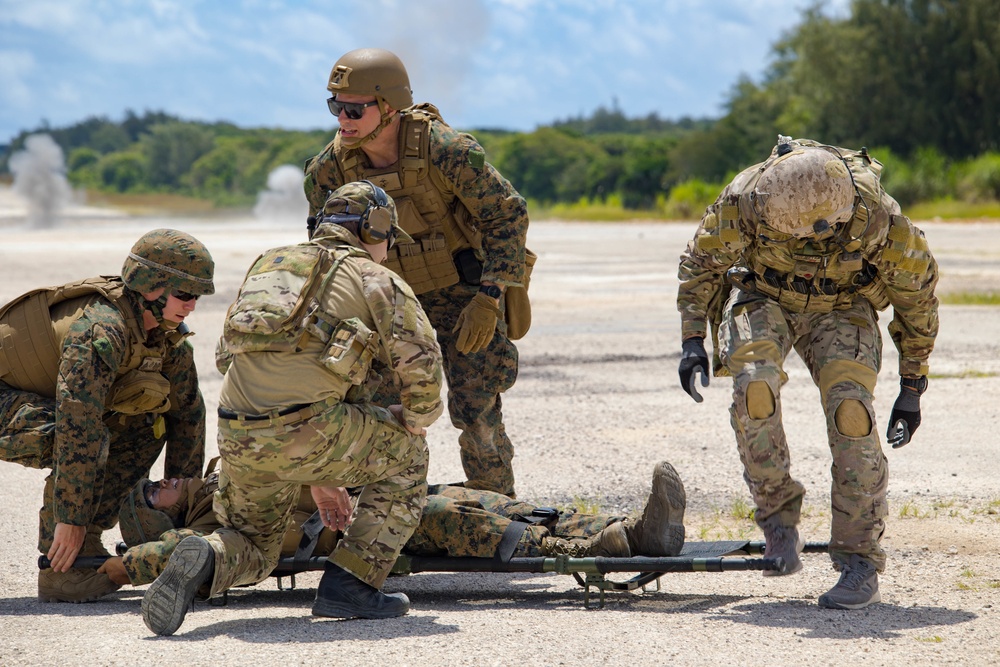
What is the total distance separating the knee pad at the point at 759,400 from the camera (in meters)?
4.37

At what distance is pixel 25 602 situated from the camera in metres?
4.86

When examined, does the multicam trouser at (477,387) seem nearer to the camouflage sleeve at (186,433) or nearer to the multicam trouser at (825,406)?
the camouflage sleeve at (186,433)

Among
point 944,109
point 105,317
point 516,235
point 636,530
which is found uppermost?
point 944,109

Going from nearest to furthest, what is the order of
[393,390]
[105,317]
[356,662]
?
1. [356,662]
2. [105,317]
3. [393,390]

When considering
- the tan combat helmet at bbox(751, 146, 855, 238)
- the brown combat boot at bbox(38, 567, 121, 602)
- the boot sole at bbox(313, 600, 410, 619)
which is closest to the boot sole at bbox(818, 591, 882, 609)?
the tan combat helmet at bbox(751, 146, 855, 238)

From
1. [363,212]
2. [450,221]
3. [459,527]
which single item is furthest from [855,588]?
[450,221]

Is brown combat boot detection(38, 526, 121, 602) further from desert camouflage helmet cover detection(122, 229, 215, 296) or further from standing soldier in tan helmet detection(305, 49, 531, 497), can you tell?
standing soldier in tan helmet detection(305, 49, 531, 497)

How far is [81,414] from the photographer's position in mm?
4613

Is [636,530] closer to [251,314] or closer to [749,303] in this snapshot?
[749,303]

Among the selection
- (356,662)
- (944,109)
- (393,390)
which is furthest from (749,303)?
(944,109)

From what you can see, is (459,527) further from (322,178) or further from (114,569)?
(322,178)

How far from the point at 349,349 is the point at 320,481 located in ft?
1.68

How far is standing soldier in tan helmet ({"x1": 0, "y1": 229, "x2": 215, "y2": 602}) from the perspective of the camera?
4625mm

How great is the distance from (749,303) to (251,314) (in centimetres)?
190
